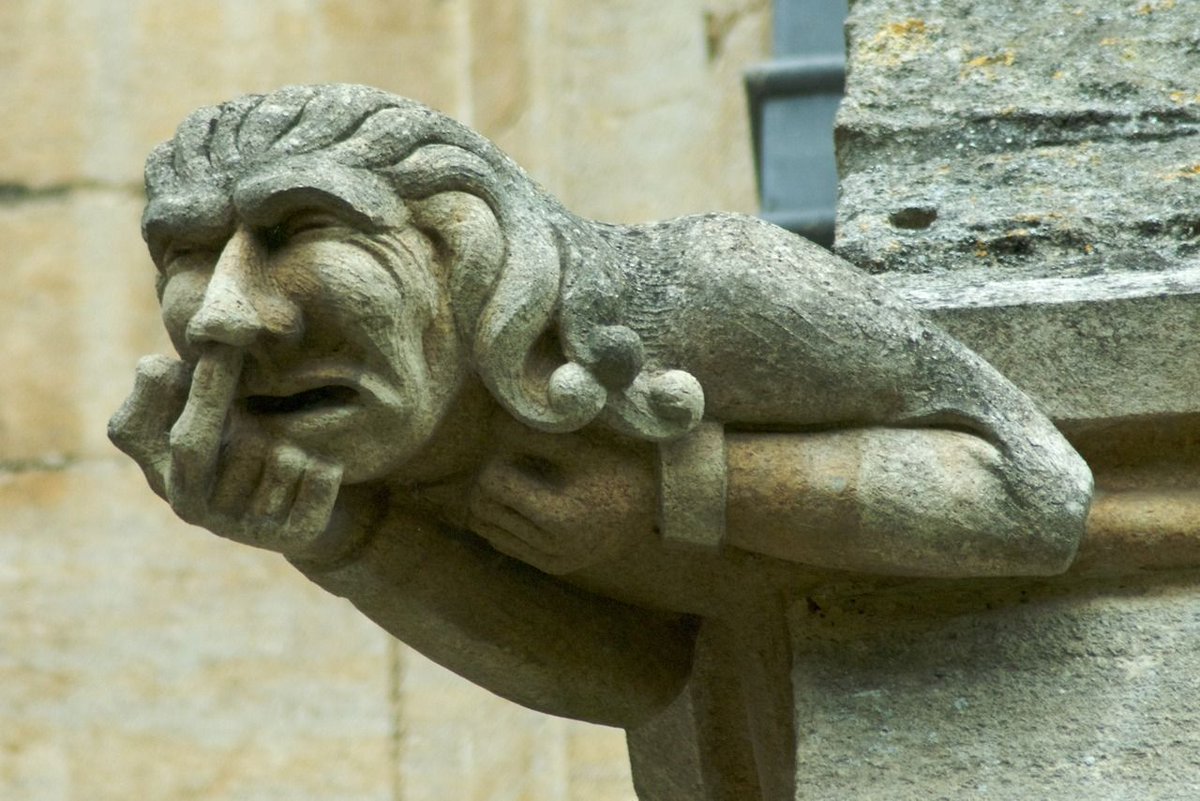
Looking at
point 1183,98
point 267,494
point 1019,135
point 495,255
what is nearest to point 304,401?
point 267,494

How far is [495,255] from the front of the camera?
211cm

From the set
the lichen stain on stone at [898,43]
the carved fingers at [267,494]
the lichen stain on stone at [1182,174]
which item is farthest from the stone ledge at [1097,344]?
the carved fingers at [267,494]

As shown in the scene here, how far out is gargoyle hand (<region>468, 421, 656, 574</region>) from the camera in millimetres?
2178

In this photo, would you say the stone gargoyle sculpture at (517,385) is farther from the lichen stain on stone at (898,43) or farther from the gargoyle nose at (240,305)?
the lichen stain on stone at (898,43)

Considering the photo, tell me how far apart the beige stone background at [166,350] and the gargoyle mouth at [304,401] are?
1985mm

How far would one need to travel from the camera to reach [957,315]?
2.31m

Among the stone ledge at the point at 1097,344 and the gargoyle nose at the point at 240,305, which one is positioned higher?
the gargoyle nose at the point at 240,305

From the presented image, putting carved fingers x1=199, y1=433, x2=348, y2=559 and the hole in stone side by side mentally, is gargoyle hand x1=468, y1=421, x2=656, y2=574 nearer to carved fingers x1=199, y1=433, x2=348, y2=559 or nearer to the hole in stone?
carved fingers x1=199, y1=433, x2=348, y2=559

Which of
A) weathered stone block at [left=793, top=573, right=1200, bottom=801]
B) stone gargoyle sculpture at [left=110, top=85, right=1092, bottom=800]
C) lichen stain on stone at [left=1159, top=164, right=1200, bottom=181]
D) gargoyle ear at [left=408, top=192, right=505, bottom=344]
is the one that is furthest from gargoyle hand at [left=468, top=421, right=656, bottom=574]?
lichen stain on stone at [left=1159, top=164, right=1200, bottom=181]

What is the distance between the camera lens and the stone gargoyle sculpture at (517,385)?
2.10 m

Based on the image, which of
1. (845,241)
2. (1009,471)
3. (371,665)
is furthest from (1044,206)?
(371,665)

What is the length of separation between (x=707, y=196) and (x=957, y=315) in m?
2.03

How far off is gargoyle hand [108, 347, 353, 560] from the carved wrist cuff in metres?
0.24

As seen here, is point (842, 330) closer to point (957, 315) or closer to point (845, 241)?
point (957, 315)
